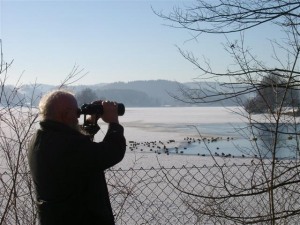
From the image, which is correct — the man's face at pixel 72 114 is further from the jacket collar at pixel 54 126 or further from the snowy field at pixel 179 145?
the snowy field at pixel 179 145

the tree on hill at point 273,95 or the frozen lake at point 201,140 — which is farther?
the frozen lake at point 201,140

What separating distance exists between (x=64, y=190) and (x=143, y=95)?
140684 millimetres

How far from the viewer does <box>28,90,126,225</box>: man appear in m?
1.85

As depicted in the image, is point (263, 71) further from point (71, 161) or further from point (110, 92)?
point (110, 92)

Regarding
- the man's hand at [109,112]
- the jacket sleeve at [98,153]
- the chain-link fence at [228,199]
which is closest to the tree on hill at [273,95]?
the chain-link fence at [228,199]

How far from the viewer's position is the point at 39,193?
1.94 meters

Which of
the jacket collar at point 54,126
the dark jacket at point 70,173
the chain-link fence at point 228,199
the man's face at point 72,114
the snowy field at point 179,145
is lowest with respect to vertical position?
the snowy field at point 179,145

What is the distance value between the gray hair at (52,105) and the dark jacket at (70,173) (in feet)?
0.15

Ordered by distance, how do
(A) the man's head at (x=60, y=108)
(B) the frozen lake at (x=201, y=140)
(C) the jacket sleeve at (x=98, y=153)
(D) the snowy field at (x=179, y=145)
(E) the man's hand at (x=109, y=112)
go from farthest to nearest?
Result: (D) the snowy field at (x=179, y=145) → (B) the frozen lake at (x=201, y=140) → (E) the man's hand at (x=109, y=112) → (A) the man's head at (x=60, y=108) → (C) the jacket sleeve at (x=98, y=153)

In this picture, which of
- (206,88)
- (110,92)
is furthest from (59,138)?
(110,92)

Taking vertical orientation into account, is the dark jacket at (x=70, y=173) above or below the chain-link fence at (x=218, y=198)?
above

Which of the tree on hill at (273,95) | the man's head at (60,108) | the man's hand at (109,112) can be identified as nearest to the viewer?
the man's head at (60,108)

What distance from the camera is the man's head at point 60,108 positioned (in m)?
1.95

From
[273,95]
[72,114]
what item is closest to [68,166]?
[72,114]
